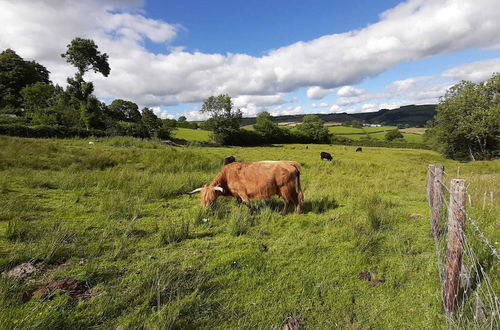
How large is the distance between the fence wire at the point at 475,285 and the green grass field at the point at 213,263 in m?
0.17

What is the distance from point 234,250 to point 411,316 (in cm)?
267

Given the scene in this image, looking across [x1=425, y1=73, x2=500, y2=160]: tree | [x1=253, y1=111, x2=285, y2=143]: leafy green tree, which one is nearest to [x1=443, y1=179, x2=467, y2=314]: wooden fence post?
[x1=425, y1=73, x2=500, y2=160]: tree

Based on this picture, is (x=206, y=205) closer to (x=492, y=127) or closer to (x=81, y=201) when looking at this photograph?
(x=81, y=201)

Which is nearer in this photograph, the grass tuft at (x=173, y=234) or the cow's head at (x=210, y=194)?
the grass tuft at (x=173, y=234)

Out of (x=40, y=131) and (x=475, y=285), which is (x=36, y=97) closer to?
(x=40, y=131)

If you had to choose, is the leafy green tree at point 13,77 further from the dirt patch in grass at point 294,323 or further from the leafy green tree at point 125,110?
the dirt patch in grass at point 294,323

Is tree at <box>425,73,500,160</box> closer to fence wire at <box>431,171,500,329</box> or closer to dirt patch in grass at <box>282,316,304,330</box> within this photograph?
fence wire at <box>431,171,500,329</box>

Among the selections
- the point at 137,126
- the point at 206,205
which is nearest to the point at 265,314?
the point at 206,205

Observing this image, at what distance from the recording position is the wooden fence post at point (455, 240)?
2.90 meters

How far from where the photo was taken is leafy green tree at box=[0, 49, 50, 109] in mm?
41656

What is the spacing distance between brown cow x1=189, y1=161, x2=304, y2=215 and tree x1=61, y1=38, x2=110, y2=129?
37034mm

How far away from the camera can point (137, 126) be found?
46000mm

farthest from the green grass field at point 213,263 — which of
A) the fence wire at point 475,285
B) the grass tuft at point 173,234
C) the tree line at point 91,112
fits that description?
the tree line at point 91,112

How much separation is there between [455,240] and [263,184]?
4.49 meters
